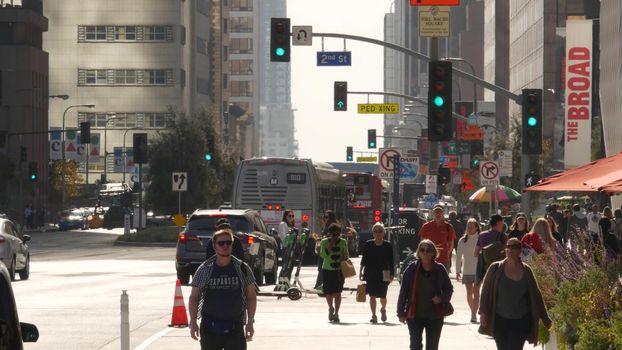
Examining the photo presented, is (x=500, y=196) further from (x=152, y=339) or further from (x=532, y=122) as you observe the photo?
(x=152, y=339)

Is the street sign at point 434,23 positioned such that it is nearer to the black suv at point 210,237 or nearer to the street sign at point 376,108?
the black suv at point 210,237

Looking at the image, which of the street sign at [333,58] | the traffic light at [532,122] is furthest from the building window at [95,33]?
the traffic light at [532,122]

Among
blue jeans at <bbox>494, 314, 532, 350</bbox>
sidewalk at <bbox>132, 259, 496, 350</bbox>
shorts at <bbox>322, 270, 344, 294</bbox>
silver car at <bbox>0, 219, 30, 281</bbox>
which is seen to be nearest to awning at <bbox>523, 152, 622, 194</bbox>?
blue jeans at <bbox>494, 314, 532, 350</bbox>

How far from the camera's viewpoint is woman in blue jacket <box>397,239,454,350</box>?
16891 mm

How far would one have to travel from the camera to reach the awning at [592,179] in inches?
695

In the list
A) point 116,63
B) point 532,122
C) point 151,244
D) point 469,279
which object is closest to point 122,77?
point 116,63

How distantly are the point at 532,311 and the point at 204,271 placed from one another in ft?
11.4

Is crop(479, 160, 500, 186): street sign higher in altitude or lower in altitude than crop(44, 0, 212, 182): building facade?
lower

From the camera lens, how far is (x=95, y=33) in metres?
160

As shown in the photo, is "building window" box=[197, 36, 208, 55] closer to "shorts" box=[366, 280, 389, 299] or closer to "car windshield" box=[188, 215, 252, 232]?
"car windshield" box=[188, 215, 252, 232]

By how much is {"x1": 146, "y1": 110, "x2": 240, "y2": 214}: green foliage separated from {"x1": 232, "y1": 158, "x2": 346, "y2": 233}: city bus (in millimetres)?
45515

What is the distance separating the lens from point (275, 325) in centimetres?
2478

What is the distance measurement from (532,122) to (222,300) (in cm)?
2055

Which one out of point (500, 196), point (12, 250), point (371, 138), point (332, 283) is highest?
point (371, 138)
